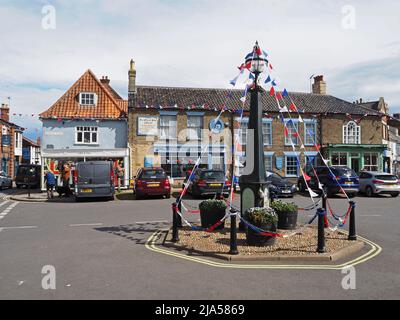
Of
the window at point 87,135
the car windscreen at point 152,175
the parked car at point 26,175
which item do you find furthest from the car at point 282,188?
the parked car at point 26,175

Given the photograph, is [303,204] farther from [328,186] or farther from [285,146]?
[285,146]

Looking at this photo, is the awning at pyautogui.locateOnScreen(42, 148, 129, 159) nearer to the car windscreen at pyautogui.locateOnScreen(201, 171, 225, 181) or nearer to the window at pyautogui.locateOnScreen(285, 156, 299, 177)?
the car windscreen at pyautogui.locateOnScreen(201, 171, 225, 181)

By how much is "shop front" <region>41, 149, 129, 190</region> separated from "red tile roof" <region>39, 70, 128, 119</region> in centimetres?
247

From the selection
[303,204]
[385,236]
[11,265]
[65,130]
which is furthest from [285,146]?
[11,265]

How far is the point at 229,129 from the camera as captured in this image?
84.6 ft

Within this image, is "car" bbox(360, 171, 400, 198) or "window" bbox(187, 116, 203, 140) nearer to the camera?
"car" bbox(360, 171, 400, 198)

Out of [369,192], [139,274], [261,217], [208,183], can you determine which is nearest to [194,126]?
[208,183]

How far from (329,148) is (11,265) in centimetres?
2454

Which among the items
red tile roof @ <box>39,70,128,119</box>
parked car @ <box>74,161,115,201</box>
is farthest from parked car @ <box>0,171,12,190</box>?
parked car @ <box>74,161,115,201</box>

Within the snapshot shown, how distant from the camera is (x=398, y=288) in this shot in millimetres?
5164

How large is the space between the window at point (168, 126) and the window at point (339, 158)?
12.5 m

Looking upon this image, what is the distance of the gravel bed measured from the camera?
7051mm

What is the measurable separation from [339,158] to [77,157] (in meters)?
19.5

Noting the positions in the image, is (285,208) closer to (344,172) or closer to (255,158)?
(255,158)
